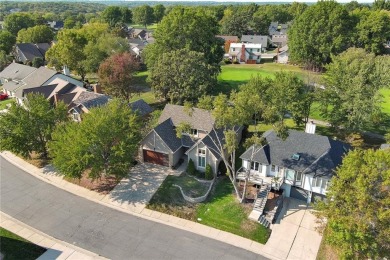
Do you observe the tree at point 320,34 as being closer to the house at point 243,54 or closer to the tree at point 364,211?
the house at point 243,54

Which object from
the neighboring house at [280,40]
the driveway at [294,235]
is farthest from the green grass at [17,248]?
the neighboring house at [280,40]

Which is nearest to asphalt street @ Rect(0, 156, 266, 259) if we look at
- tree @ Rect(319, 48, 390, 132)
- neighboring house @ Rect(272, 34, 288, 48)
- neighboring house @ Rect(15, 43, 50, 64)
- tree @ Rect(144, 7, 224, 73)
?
tree @ Rect(319, 48, 390, 132)

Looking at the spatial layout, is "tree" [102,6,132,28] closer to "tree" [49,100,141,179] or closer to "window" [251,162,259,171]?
"tree" [49,100,141,179]

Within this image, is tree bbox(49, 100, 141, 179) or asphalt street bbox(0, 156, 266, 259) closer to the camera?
asphalt street bbox(0, 156, 266, 259)

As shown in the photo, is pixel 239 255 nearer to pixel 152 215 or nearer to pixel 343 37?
pixel 152 215

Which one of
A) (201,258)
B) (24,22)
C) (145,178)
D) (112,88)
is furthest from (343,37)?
(24,22)

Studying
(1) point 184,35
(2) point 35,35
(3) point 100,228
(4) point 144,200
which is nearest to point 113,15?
(2) point 35,35

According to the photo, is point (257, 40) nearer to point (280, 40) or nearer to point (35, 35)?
point (280, 40)
